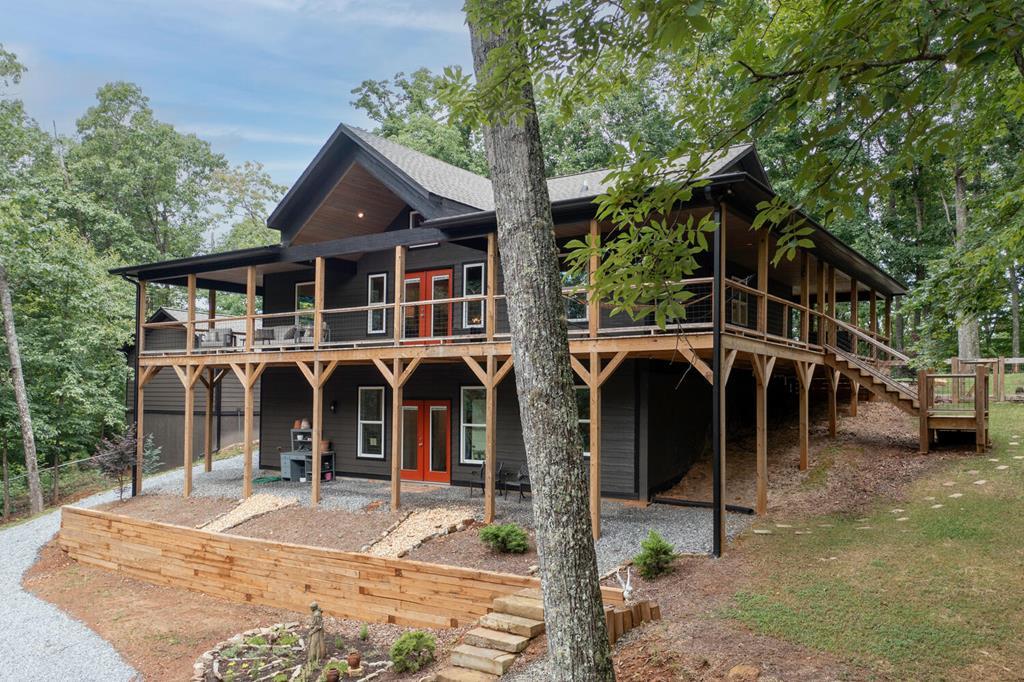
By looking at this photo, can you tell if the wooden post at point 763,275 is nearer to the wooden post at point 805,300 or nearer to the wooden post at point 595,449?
the wooden post at point 805,300

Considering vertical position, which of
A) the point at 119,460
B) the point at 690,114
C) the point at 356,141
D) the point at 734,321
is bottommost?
the point at 119,460

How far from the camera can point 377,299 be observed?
16.9m

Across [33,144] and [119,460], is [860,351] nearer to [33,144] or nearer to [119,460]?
[119,460]

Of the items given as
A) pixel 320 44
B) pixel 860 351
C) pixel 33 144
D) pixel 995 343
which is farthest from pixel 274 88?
pixel 995 343

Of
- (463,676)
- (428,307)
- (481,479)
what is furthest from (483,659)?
(428,307)

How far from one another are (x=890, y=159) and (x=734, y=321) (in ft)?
42.3

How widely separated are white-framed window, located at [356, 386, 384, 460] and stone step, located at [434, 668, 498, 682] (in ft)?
35.1

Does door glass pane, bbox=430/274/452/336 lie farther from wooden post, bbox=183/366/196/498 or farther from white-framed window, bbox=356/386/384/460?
wooden post, bbox=183/366/196/498

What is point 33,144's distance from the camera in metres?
29.9

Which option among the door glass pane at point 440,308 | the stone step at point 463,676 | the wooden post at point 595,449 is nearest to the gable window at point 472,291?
the door glass pane at point 440,308

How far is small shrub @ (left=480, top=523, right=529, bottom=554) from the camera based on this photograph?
9.69 meters

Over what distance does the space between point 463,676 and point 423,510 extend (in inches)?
264

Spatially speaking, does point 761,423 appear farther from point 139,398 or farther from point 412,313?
point 139,398

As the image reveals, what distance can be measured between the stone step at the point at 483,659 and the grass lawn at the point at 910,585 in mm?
2353
